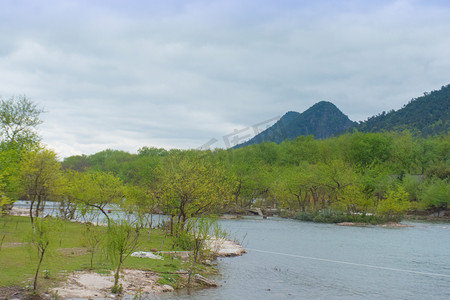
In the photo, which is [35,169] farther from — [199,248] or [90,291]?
[90,291]

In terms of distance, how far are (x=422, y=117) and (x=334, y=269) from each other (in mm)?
162639

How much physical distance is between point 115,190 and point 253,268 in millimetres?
21122

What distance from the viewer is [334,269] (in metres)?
25.8

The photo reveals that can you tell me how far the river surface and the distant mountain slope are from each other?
11888cm

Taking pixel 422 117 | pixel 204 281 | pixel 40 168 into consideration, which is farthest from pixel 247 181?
pixel 422 117

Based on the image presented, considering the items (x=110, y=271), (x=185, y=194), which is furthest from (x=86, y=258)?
(x=185, y=194)

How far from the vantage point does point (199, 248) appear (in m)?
21.3

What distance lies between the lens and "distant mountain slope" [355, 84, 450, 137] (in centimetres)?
15375

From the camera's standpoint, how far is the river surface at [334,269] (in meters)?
19.2

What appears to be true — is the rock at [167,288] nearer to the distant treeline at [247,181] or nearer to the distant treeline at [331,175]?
the distant treeline at [247,181]

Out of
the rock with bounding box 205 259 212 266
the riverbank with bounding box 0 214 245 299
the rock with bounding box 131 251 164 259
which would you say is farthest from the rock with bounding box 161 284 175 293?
the rock with bounding box 205 259 212 266

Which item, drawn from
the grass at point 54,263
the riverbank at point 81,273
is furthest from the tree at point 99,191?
the riverbank at point 81,273

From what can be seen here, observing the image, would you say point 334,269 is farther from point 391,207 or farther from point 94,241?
point 391,207

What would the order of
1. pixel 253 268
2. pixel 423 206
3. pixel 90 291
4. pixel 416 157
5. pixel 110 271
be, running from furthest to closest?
1. pixel 416 157
2. pixel 423 206
3. pixel 253 268
4. pixel 110 271
5. pixel 90 291
